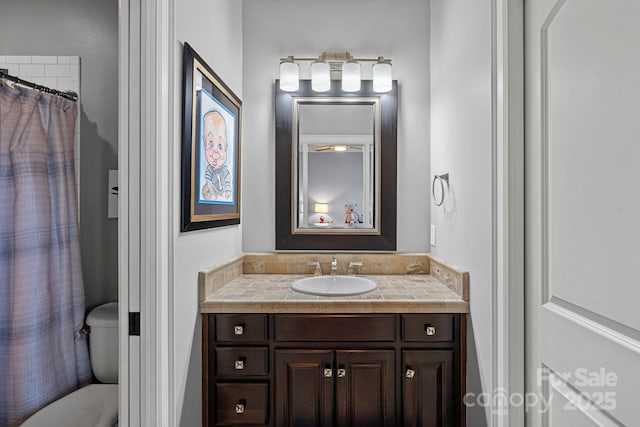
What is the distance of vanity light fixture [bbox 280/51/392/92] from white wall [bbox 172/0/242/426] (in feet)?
1.19

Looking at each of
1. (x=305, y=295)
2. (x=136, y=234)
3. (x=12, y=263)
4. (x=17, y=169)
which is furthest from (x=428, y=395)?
(x=17, y=169)

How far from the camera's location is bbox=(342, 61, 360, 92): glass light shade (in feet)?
7.16

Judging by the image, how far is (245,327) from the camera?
1671mm

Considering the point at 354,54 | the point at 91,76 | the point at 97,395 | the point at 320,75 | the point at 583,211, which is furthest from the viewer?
the point at 354,54

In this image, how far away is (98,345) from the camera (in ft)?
5.72

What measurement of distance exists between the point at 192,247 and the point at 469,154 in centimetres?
133

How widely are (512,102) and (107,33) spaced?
6.71 feet

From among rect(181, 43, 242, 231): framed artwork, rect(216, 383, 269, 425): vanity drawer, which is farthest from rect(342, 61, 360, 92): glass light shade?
rect(216, 383, 269, 425): vanity drawer

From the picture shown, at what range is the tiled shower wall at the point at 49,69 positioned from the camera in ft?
6.12

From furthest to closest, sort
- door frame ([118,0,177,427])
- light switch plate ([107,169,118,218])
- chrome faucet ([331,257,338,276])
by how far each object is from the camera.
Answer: chrome faucet ([331,257,338,276]), light switch plate ([107,169,118,218]), door frame ([118,0,177,427])

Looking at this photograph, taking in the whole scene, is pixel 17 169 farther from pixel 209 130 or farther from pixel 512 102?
pixel 512 102

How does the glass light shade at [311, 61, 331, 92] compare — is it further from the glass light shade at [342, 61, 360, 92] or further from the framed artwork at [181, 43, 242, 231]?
the framed artwork at [181, 43, 242, 231]

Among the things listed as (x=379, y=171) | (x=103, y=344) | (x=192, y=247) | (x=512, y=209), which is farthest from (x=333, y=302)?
(x=103, y=344)

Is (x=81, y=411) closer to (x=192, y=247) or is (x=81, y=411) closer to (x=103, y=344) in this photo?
(x=103, y=344)
